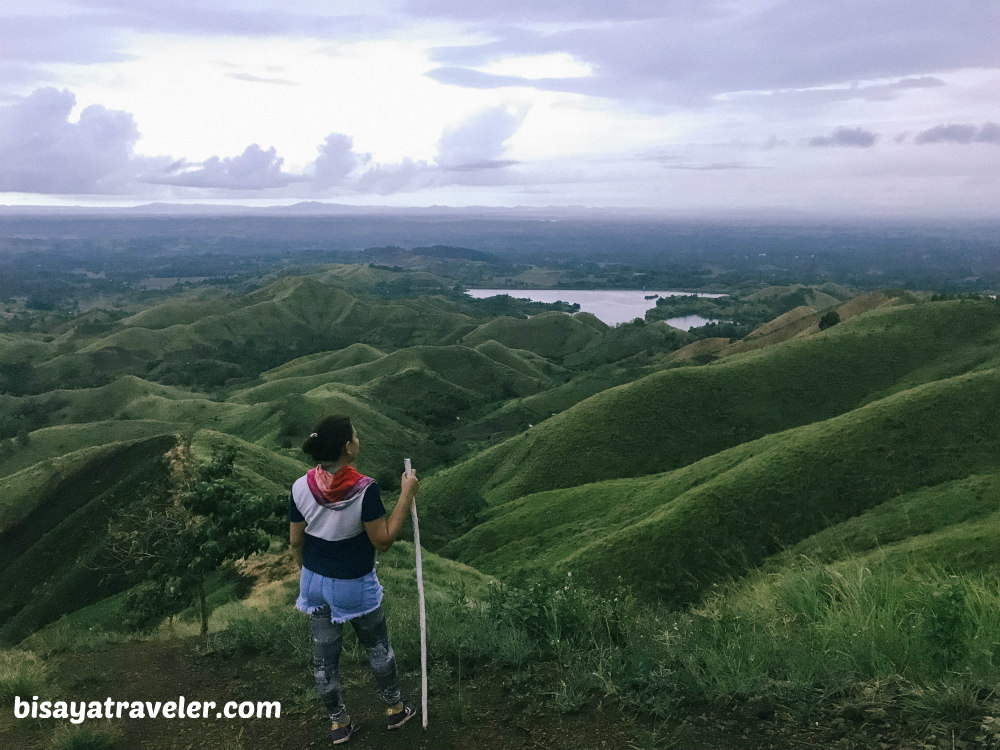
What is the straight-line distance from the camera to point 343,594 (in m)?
6.08

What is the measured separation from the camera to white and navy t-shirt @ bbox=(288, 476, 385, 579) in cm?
585

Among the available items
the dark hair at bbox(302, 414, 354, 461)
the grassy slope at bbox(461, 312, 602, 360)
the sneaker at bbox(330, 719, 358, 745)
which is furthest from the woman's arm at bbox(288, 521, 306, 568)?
the grassy slope at bbox(461, 312, 602, 360)

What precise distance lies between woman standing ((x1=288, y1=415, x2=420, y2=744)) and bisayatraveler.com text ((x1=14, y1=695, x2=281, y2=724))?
1.29m

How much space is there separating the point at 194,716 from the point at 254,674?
94 centimetres

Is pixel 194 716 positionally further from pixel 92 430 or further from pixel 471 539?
pixel 92 430

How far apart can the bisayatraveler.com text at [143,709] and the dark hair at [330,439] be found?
3.13m

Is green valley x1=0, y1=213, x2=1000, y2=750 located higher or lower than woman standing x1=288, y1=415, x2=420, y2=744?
lower

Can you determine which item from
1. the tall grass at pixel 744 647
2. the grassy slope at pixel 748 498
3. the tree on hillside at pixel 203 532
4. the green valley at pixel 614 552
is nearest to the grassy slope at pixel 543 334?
the green valley at pixel 614 552

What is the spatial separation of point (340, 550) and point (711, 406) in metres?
54.4

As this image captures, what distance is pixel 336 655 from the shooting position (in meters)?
6.30

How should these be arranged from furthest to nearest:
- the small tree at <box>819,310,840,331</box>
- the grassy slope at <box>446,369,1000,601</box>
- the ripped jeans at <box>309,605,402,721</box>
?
the small tree at <box>819,310,840,331</box> → the grassy slope at <box>446,369,1000,601</box> → the ripped jeans at <box>309,605,402,721</box>

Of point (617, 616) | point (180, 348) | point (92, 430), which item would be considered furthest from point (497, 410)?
point (180, 348)

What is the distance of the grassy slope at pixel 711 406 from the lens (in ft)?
174

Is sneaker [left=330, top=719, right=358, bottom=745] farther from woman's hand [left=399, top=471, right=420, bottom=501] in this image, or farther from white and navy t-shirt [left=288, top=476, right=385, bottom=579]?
woman's hand [left=399, top=471, right=420, bottom=501]
